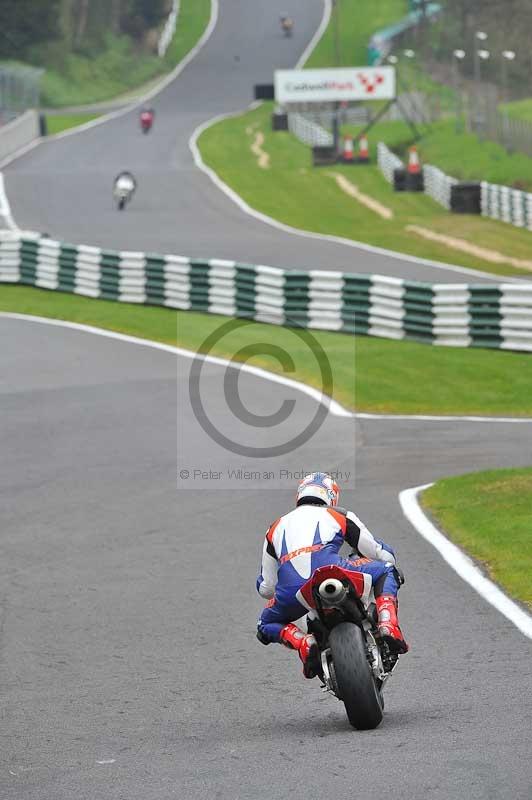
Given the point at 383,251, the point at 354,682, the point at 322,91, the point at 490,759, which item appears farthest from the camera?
the point at 322,91

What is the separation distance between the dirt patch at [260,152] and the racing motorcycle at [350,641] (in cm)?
4933

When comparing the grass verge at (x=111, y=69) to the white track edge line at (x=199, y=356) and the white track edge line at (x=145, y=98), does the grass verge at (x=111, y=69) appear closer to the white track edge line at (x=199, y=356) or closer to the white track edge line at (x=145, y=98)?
the white track edge line at (x=145, y=98)

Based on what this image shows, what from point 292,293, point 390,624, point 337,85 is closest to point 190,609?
point 390,624

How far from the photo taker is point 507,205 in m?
43.1

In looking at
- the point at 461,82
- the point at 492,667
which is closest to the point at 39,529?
the point at 492,667

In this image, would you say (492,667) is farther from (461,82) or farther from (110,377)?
(461,82)

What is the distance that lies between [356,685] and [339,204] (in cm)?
4017

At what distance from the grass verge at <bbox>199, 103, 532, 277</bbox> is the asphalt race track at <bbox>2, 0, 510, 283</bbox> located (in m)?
1.35

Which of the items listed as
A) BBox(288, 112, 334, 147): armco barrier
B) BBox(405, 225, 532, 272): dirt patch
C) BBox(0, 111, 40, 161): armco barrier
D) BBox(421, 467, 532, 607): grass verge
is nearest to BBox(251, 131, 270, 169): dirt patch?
BBox(288, 112, 334, 147): armco barrier

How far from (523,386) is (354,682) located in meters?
13.0

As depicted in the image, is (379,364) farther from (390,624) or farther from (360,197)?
(360,197)

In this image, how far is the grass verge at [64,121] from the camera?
7300 centimetres

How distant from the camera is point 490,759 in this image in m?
6.60

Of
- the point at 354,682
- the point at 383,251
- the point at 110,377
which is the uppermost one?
the point at 354,682
